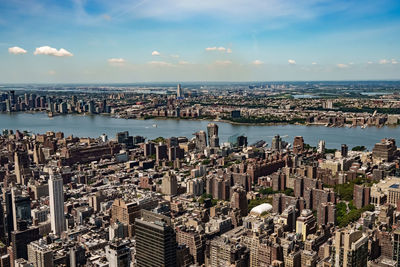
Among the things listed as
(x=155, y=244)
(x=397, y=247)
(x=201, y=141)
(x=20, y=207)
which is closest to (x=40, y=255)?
(x=155, y=244)

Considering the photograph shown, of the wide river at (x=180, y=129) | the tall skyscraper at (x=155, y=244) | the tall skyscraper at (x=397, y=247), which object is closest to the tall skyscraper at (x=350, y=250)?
the tall skyscraper at (x=397, y=247)

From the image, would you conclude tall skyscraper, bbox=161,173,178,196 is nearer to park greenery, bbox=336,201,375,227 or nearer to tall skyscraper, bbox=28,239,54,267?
park greenery, bbox=336,201,375,227

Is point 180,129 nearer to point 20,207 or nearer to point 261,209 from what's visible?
point 261,209

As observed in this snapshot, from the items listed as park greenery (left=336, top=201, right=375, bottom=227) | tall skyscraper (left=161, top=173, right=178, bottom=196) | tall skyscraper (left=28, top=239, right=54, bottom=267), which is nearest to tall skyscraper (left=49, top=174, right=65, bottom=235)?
tall skyscraper (left=28, top=239, right=54, bottom=267)

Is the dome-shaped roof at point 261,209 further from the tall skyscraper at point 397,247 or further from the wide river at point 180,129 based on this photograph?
the wide river at point 180,129

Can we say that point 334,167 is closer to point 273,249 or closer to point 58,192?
point 273,249

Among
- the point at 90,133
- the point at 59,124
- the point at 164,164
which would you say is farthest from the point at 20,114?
the point at 164,164
